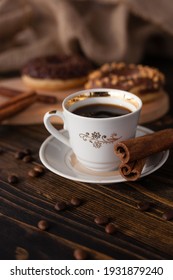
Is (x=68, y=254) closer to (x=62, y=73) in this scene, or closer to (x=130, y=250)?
(x=130, y=250)

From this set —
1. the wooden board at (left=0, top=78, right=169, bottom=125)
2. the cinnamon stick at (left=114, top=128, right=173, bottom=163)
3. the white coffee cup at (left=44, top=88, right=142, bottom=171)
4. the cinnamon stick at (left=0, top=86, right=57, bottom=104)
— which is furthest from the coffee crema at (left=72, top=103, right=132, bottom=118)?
the cinnamon stick at (left=0, top=86, right=57, bottom=104)

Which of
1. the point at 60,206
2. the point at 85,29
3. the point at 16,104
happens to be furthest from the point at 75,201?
the point at 85,29

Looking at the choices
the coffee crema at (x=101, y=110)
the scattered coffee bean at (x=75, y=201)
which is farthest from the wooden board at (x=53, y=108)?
the scattered coffee bean at (x=75, y=201)

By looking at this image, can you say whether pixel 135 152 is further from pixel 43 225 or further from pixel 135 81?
pixel 135 81

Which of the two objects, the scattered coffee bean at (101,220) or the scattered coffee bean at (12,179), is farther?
the scattered coffee bean at (12,179)

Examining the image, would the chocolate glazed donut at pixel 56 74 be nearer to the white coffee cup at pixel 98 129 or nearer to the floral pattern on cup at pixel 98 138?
the white coffee cup at pixel 98 129

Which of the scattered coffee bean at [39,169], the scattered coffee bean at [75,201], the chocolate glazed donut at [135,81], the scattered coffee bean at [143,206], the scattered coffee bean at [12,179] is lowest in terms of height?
the scattered coffee bean at [143,206]
